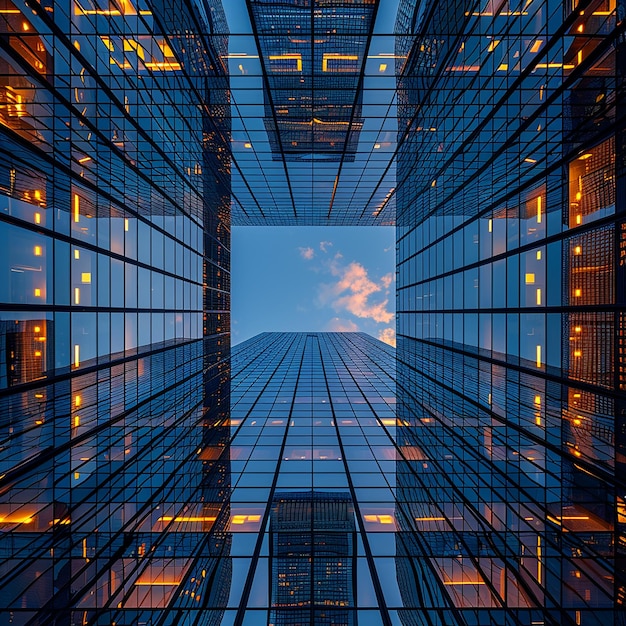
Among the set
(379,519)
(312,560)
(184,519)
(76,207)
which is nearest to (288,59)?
(76,207)

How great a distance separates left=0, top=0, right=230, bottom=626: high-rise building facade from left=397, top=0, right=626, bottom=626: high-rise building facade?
661cm

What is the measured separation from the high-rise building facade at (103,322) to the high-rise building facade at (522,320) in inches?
260

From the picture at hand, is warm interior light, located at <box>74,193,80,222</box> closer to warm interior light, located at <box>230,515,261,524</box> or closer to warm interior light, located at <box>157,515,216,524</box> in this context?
warm interior light, located at <box>157,515,216,524</box>

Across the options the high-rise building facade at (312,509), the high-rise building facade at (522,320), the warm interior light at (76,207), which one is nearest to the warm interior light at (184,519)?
the high-rise building facade at (312,509)

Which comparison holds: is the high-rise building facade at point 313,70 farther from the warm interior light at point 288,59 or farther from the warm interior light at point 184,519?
the warm interior light at point 184,519

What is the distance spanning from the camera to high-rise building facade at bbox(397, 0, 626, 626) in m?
8.83

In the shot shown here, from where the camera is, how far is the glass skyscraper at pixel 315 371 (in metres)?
8.72

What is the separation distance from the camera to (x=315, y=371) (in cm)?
3428

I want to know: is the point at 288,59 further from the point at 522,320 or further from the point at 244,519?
the point at 244,519

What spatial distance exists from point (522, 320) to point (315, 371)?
61.4ft

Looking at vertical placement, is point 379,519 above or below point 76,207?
below

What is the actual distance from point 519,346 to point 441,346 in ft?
38.3

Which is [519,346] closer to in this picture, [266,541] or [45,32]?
[266,541]

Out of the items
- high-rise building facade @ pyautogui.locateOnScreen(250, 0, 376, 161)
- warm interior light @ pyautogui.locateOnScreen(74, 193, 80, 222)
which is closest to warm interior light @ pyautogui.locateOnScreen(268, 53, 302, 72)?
high-rise building facade @ pyautogui.locateOnScreen(250, 0, 376, 161)
